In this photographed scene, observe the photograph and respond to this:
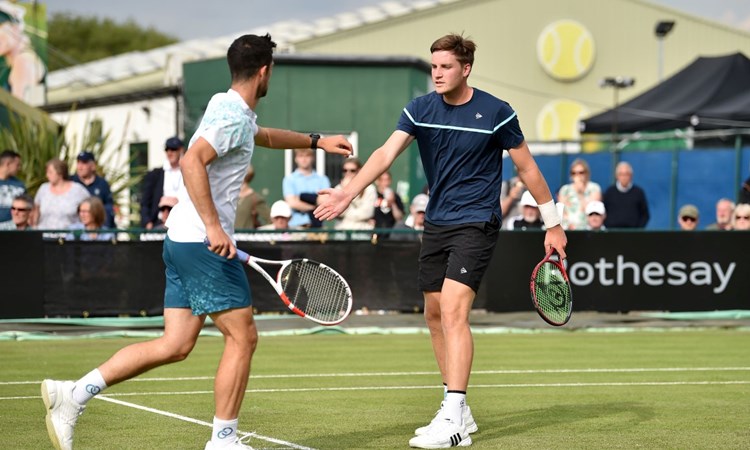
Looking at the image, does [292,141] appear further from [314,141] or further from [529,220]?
[529,220]

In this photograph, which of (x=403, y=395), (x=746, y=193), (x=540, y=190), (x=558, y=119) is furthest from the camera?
(x=558, y=119)

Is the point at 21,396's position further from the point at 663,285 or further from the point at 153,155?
the point at 153,155

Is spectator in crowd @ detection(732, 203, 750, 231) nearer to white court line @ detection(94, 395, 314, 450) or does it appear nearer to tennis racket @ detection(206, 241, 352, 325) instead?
white court line @ detection(94, 395, 314, 450)

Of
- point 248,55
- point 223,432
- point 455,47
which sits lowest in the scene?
point 223,432

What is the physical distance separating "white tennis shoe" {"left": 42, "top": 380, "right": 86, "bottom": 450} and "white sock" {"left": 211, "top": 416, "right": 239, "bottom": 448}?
0.76m

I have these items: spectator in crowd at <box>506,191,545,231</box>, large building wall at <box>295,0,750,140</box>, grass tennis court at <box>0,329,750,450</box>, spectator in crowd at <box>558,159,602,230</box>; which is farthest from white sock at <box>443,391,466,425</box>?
large building wall at <box>295,0,750,140</box>

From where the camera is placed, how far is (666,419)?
8609 mm

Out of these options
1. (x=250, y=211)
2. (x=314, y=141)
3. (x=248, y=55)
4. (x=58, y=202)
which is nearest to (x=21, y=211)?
(x=58, y=202)

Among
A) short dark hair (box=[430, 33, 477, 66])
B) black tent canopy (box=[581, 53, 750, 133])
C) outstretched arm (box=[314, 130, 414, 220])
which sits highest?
black tent canopy (box=[581, 53, 750, 133])

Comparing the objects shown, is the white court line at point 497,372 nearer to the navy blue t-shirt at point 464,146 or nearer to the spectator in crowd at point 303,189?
the navy blue t-shirt at point 464,146

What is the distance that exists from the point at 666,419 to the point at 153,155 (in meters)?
24.5

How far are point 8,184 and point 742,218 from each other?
31.6 feet

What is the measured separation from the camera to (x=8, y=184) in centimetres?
1636

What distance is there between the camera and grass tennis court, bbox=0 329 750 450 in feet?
26.0
